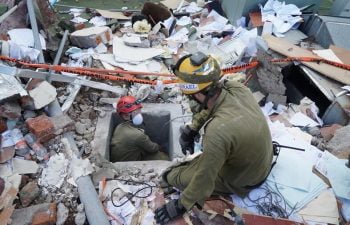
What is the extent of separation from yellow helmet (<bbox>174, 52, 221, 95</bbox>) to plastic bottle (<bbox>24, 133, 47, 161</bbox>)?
7.45 ft

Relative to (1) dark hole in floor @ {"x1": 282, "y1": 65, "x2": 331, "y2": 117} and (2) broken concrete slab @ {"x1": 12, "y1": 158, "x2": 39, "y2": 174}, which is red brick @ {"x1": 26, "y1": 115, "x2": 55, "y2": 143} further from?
(1) dark hole in floor @ {"x1": 282, "y1": 65, "x2": 331, "y2": 117}

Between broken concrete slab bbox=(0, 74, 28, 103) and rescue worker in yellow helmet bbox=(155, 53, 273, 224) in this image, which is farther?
broken concrete slab bbox=(0, 74, 28, 103)

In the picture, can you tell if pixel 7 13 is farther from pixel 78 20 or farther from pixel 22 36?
pixel 78 20

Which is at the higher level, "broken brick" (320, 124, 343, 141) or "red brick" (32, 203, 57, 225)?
"broken brick" (320, 124, 343, 141)

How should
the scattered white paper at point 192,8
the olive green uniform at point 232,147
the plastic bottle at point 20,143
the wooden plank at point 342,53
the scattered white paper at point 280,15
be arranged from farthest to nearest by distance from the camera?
1. the scattered white paper at point 192,8
2. the scattered white paper at point 280,15
3. the wooden plank at point 342,53
4. the plastic bottle at point 20,143
5. the olive green uniform at point 232,147

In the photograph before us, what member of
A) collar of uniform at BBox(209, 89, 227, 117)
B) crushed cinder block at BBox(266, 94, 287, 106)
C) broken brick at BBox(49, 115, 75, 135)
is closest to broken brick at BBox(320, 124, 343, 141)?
crushed cinder block at BBox(266, 94, 287, 106)

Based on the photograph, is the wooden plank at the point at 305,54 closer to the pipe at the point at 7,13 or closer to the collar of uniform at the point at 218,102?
the collar of uniform at the point at 218,102

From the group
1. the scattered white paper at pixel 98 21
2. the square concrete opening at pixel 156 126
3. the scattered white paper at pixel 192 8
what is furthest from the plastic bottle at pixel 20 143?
the scattered white paper at pixel 192 8

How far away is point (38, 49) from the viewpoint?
5.21 m

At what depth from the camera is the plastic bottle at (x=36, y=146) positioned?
3.95 m

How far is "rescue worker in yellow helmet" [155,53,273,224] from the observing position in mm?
2584

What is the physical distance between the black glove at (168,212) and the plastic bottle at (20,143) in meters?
1.94

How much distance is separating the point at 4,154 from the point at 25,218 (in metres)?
0.96

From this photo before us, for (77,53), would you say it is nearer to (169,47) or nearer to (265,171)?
(169,47)
